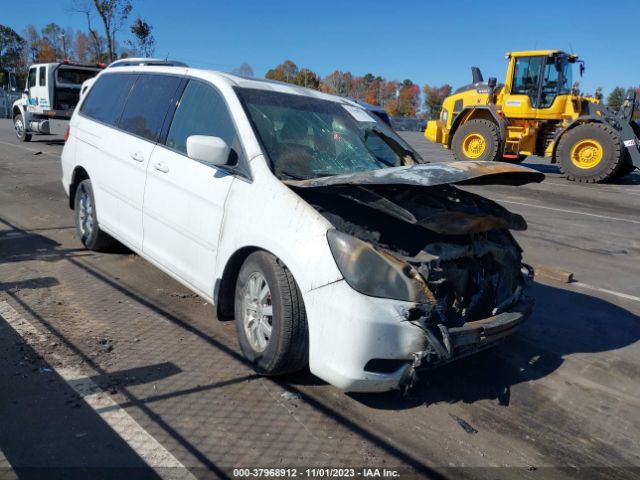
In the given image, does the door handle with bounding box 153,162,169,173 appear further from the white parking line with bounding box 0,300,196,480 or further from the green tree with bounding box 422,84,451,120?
the green tree with bounding box 422,84,451,120

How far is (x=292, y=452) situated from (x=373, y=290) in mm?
911

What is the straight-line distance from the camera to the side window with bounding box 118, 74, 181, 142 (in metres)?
4.38

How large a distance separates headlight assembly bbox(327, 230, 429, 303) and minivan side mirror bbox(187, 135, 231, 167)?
3.29 feet

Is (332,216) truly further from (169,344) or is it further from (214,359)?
(169,344)

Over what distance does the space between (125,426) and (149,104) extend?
288 cm

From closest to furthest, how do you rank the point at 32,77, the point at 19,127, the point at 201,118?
the point at 201,118, the point at 32,77, the point at 19,127

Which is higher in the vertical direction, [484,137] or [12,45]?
[12,45]

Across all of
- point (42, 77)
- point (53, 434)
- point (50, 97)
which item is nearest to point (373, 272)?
point (53, 434)

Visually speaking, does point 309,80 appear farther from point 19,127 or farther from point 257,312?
point 257,312

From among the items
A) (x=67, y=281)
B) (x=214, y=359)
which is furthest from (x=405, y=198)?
(x=67, y=281)

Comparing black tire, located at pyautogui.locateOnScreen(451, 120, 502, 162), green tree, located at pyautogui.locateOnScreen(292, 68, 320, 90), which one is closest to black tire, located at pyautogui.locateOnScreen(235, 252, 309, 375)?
black tire, located at pyautogui.locateOnScreen(451, 120, 502, 162)

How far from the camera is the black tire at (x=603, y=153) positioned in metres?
13.8

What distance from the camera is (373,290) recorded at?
2762 mm

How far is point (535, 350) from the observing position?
4.06 m
